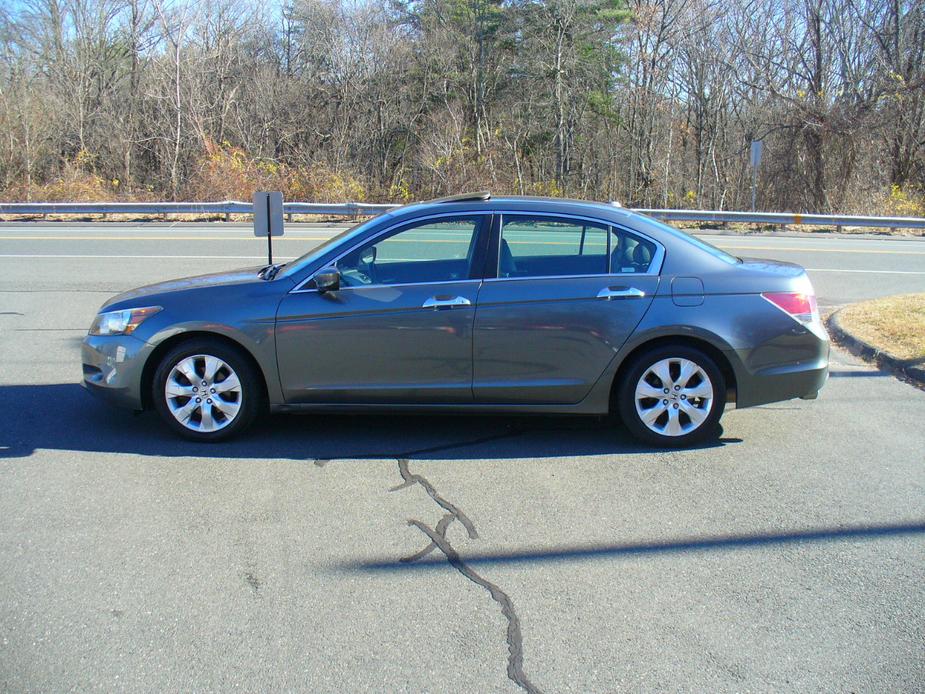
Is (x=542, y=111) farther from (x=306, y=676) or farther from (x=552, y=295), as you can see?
(x=306, y=676)

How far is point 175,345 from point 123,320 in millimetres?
404

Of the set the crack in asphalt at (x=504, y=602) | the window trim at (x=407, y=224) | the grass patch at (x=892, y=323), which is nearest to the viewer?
the crack in asphalt at (x=504, y=602)

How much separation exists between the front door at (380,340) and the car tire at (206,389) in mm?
280

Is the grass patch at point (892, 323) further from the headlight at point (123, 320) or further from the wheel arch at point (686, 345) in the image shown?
the headlight at point (123, 320)

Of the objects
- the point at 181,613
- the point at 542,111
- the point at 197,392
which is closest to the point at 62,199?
the point at 542,111

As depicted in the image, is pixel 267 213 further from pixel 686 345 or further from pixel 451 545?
pixel 451 545

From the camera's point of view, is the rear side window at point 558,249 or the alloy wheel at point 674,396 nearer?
the alloy wheel at point 674,396

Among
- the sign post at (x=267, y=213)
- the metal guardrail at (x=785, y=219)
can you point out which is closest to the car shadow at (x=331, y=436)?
the sign post at (x=267, y=213)

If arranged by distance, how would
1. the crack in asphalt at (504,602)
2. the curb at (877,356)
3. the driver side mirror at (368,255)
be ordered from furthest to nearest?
1. the curb at (877,356)
2. the driver side mirror at (368,255)
3. the crack in asphalt at (504,602)

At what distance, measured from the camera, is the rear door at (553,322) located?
562 cm

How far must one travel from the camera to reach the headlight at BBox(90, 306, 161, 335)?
580 centimetres

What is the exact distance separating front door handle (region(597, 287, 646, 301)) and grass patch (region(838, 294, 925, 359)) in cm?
374

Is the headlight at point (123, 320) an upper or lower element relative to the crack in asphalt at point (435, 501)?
upper

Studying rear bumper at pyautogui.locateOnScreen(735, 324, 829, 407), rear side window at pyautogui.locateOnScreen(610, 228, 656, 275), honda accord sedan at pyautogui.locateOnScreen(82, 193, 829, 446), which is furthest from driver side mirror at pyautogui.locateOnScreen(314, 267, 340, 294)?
rear bumper at pyautogui.locateOnScreen(735, 324, 829, 407)
